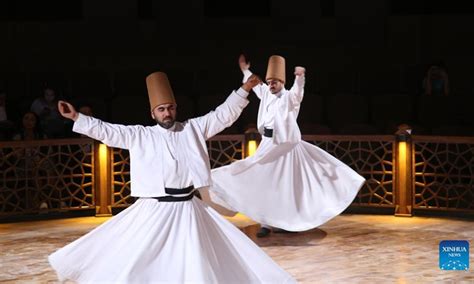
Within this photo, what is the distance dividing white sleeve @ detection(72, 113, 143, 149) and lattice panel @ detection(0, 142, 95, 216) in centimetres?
400

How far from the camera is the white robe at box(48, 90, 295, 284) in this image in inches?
A: 267

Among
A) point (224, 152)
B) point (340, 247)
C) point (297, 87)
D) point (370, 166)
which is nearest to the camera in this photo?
point (340, 247)

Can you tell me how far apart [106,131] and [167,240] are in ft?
2.84

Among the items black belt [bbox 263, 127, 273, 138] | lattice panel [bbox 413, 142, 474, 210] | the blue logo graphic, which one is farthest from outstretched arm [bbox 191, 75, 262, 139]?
lattice panel [bbox 413, 142, 474, 210]

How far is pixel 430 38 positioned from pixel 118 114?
4.63m

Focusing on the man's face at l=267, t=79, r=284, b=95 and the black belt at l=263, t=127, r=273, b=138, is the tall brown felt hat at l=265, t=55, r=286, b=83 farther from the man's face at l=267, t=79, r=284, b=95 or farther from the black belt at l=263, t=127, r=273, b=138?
the black belt at l=263, t=127, r=273, b=138

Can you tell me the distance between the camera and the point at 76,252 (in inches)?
282

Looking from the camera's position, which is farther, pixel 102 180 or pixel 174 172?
pixel 102 180

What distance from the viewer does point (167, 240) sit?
6859 mm

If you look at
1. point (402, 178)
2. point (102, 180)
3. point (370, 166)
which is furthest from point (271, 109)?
point (370, 166)

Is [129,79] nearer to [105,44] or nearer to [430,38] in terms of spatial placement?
[105,44]

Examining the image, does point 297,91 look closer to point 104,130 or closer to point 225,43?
point 104,130

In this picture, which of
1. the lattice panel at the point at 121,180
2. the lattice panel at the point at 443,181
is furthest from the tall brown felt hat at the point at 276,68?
the lattice panel at the point at 121,180

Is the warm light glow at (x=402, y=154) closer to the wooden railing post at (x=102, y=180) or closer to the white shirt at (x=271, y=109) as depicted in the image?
the white shirt at (x=271, y=109)
